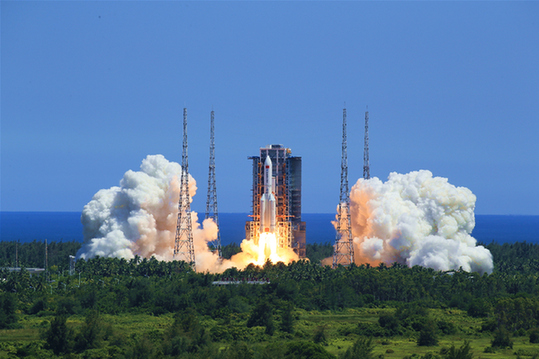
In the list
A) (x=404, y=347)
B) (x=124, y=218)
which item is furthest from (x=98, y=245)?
(x=404, y=347)

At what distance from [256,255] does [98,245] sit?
1974 centimetres

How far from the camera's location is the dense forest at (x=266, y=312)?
2327 inches

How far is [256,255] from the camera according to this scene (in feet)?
308

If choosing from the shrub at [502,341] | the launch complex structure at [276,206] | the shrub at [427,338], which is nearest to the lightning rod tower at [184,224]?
the launch complex structure at [276,206]

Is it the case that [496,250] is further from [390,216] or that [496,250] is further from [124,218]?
[124,218]

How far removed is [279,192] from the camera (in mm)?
94812

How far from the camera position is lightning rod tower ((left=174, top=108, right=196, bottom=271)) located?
88125 mm

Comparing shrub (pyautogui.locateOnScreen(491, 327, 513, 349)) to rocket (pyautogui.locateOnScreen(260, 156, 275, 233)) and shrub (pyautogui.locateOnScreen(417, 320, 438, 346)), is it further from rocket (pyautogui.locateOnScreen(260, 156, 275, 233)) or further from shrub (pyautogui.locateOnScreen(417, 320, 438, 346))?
rocket (pyautogui.locateOnScreen(260, 156, 275, 233))

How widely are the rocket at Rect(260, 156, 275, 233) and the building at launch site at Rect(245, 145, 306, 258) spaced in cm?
11

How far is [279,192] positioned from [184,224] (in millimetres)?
11883

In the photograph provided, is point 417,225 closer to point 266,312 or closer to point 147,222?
point 266,312

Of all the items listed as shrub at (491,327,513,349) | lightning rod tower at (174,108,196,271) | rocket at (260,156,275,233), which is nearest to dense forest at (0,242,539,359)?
shrub at (491,327,513,349)

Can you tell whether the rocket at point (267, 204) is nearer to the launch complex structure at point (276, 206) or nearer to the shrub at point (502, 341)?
the launch complex structure at point (276, 206)

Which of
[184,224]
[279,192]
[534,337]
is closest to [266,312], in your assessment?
[534,337]
